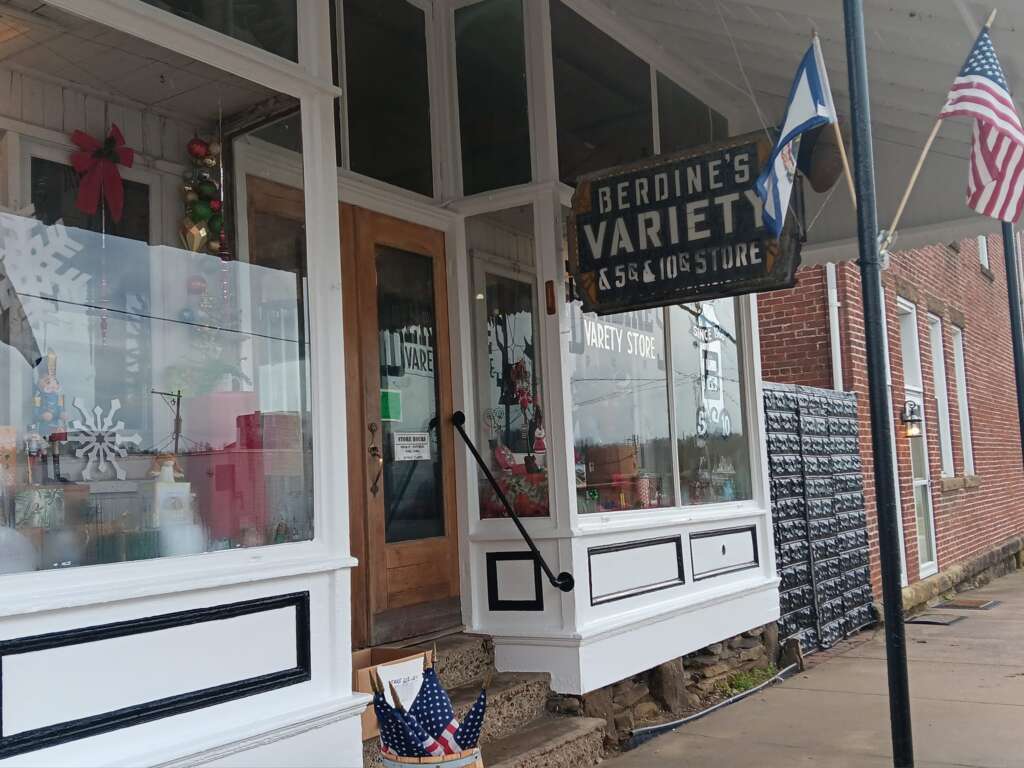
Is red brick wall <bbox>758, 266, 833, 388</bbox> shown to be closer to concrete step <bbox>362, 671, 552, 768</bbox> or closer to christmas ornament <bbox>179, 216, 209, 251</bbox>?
concrete step <bbox>362, 671, 552, 768</bbox>

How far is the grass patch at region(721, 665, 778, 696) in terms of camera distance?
22.4 feet

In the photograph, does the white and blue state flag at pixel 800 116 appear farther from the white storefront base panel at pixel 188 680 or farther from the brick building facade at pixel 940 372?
the brick building facade at pixel 940 372

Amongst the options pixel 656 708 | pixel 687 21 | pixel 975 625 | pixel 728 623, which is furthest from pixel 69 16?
pixel 975 625

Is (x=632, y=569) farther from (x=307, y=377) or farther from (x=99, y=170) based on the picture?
(x=99, y=170)

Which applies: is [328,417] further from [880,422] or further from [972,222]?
[972,222]

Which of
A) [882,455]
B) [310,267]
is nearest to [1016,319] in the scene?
[882,455]

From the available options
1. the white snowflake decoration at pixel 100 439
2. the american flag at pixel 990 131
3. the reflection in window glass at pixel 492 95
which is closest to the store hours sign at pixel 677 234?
the reflection in window glass at pixel 492 95

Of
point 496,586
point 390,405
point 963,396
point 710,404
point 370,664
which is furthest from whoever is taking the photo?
point 963,396

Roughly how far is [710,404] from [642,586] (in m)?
1.69

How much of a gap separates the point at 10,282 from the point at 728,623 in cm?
517

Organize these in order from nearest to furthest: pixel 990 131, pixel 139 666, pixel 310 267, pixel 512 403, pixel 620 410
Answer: pixel 139 666 → pixel 310 267 → pixel 990 131 → pixel 512 403 → pixel 620 410

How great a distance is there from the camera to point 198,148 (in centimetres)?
377

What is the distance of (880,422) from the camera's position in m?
3.26

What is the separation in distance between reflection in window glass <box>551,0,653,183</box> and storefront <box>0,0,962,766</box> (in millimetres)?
23
